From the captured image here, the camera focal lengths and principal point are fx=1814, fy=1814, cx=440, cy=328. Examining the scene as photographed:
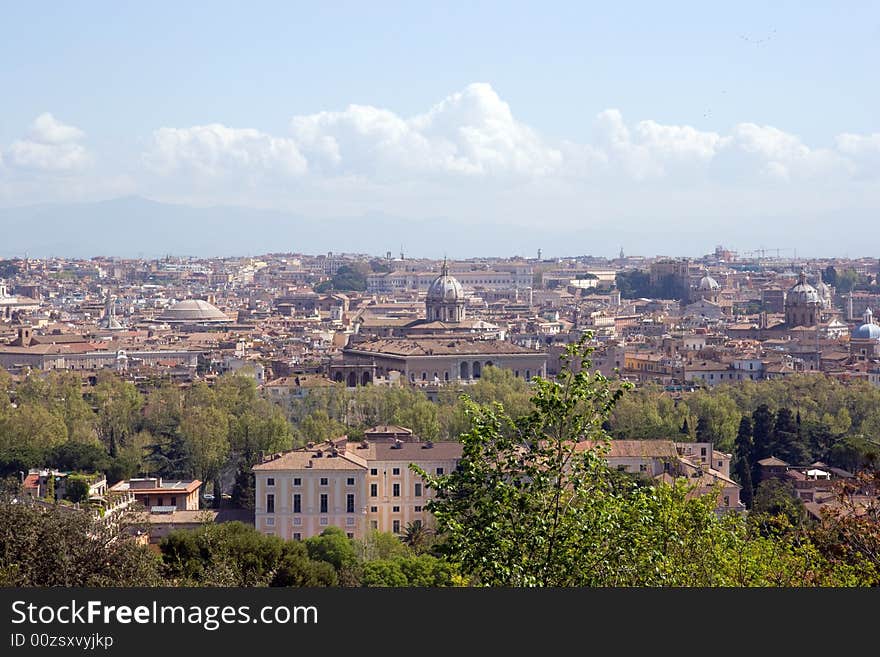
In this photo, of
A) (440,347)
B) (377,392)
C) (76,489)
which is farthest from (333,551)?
(440,347)

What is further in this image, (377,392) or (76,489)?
A: (377,392)

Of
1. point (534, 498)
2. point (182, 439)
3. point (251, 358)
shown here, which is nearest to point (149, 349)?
point (251, 358)

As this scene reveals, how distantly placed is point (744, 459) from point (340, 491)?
8.83 meters

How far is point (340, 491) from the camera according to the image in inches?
1090

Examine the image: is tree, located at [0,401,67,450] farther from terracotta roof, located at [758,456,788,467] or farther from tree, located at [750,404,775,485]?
tree, located at [750,404,775,485]

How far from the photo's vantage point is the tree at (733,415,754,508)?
30916 millimetres

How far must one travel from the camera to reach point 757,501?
2675cm

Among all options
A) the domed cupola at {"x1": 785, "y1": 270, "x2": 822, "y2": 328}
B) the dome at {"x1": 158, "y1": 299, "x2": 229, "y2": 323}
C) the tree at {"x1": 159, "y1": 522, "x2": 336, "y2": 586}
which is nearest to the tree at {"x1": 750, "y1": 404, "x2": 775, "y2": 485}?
the tree at {"x1": 159, "y1": 522, "x2": 336, "y2": 586}

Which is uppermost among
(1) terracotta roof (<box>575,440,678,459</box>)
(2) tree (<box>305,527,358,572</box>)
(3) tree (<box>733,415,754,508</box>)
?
(1) terracotta roof (<box>575,440,678,459</box>)

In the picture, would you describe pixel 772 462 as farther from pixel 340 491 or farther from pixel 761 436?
pixel 340 491

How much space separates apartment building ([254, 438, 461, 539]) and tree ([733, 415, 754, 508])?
5296 mm

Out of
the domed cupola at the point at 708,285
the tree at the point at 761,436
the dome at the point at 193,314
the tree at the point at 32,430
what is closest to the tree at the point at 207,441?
the tree at the point at 32,430

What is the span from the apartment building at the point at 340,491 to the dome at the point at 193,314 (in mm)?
65328

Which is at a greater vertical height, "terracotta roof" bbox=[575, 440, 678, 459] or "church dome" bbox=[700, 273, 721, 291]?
"terracotta roof" bbox=[575, 440, 678, 459]
